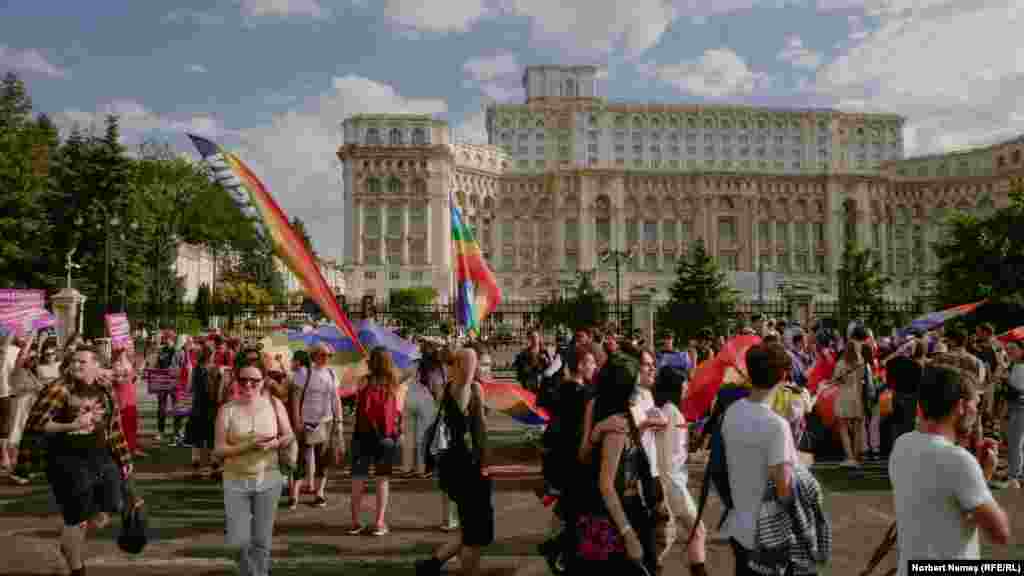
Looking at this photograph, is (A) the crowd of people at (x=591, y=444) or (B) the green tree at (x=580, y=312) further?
(B) the green tree at (x=580, y=312)

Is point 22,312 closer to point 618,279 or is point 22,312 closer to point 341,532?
point 341,532

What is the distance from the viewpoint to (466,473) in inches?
235

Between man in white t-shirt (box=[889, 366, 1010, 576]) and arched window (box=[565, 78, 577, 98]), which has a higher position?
arched window (box=[565, 78, 577, 98])

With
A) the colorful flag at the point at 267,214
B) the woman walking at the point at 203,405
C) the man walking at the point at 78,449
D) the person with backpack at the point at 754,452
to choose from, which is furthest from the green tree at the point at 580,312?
the person with backpack at the point at 754,452

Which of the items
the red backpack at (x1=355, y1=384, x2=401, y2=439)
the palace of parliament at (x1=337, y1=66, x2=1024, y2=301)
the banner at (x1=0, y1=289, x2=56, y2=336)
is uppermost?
the palace of parliament at (x1=337, y1=66, x2=1024, y2=301)

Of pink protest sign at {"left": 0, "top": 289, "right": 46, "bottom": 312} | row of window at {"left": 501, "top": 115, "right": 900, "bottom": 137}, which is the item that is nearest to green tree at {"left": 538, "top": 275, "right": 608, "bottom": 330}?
pink protest sign at {"left": 0, "top": 289, "right": 46, "bottom": 312}

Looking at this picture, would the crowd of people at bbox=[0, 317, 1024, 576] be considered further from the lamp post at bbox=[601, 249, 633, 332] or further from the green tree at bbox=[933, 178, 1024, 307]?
the green tree at bbox=[933, 178, 1024, 307]

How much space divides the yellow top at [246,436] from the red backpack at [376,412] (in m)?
2.16

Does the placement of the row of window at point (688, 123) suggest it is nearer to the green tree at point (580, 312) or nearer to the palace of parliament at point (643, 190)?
the palace of parliament at point (643, 190)

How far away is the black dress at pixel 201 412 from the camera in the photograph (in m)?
10.7

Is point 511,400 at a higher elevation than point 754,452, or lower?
lower

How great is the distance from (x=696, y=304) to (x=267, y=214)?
988 inches

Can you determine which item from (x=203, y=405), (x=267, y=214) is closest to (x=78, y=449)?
(x=267, y=214)

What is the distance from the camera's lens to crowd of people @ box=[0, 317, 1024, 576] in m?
3.36
